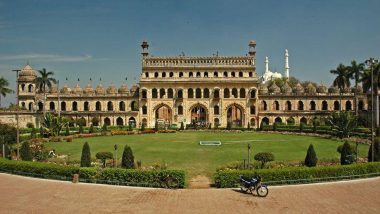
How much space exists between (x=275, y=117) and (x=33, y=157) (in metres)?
49.1

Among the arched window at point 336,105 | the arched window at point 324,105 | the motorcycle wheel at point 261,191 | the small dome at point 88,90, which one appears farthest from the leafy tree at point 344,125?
the small dome at point 88,90

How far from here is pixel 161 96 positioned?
70312 mm

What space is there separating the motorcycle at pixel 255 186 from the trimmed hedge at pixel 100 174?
3.40 metres

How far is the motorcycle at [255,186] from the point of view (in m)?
18.6

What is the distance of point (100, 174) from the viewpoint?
2166 cm

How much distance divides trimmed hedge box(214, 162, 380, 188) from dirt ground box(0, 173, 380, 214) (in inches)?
24.9

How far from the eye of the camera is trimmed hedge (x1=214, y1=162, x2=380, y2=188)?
20438mm

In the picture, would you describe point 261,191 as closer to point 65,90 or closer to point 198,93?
point 198,93

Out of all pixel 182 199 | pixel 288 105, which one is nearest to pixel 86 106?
pixel 288 105

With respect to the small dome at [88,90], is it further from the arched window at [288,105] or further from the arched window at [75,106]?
the arched window at [288,105]

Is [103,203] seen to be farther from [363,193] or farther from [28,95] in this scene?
[28,95]

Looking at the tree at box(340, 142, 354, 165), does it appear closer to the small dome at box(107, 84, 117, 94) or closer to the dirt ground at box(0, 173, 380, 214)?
the dirt ground at box(0, 173, 380, 214)

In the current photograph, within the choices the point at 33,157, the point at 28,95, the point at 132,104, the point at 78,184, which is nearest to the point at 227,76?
the point at 132,104

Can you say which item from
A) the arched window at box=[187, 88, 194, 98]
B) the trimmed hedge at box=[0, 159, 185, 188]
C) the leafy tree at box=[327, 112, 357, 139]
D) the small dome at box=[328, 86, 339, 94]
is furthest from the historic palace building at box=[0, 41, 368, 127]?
the trimmed hedge at box=[0, 159, 185, 188]
